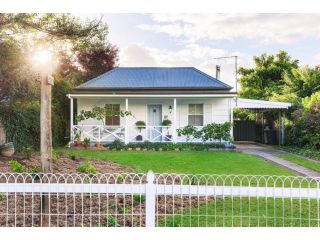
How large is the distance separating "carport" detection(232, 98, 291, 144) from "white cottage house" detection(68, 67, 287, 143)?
119 cm

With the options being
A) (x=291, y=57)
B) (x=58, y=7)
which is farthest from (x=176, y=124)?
(x=291, y=57)

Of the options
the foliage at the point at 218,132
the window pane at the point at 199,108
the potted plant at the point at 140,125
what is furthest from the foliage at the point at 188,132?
the window pane at the point at 199,108

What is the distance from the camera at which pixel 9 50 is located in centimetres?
1173

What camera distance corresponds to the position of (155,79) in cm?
2355

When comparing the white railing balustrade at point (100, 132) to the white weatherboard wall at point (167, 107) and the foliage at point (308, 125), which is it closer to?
the white weatherboard wall at point (167, 107)

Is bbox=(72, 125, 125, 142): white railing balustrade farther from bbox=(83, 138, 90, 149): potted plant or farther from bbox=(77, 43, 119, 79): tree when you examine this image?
bbox=(77, 43, 119, 79): tree

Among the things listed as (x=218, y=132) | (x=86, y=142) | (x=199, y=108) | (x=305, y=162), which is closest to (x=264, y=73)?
(x=199, y=108)

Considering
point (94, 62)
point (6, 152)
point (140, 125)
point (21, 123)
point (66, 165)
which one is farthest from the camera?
point (94, 62)

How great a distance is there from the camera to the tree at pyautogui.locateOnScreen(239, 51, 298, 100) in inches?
1399

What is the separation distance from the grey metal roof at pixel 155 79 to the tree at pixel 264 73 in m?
12.5

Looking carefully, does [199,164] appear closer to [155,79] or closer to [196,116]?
[196,116]

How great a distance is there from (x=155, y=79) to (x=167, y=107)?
1987mm
